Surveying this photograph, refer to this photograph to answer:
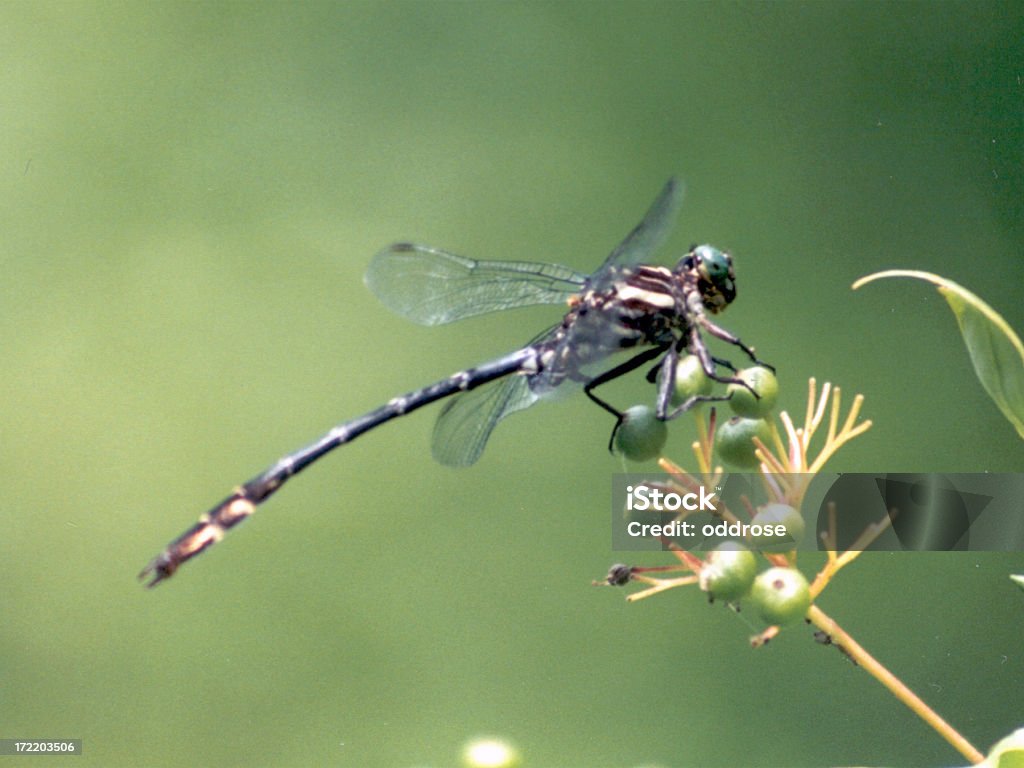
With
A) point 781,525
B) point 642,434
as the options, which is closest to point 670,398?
point 642,434

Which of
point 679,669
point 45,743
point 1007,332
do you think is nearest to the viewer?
point 1007,332

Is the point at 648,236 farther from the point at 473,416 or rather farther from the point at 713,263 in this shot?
the point at 473,416

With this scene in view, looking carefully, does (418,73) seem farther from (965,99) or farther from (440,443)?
(440,443)

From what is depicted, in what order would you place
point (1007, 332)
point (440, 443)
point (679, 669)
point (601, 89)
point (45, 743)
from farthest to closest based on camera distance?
point (601, 89)
point (679, 669)
point (45, 743)
point (440, 443)
point (1007, 332)

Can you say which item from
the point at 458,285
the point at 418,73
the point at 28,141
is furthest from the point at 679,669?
the point at 28,141

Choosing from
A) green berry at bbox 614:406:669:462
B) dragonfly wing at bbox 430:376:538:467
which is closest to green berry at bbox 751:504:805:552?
green berry at bbox 614:406:669:462

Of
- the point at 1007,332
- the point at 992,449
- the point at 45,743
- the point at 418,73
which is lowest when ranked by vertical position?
the point at 1007,332

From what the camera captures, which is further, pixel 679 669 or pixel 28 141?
pixel 28 141

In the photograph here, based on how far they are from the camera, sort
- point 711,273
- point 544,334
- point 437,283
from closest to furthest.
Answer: point 711,273 < point 544,334 < point 437,283
